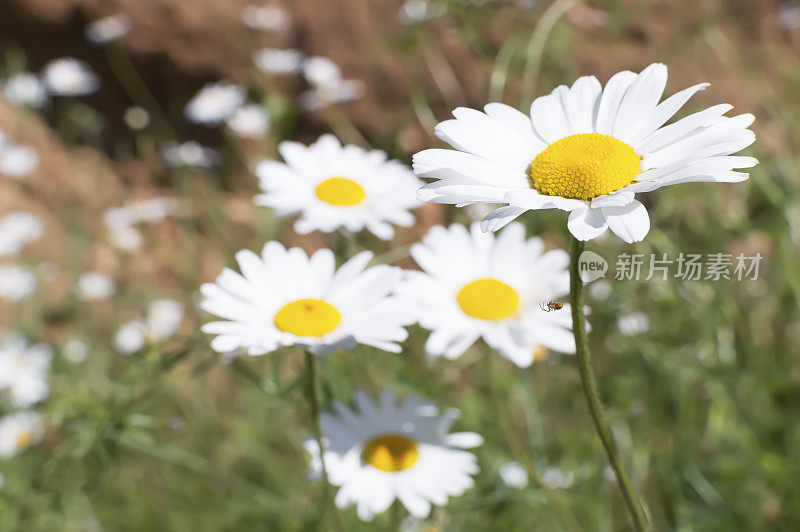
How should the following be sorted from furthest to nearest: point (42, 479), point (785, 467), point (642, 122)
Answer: point (785, 467)
point (42, 479)
point (642, 122)

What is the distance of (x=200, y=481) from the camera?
6.47 feet

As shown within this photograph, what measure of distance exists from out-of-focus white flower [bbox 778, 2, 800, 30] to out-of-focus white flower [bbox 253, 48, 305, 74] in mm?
1466

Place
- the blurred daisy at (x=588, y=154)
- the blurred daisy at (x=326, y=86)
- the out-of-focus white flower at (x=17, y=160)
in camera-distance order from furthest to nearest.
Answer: the out-of-focus white flower at (x=17, y=160) < the blurred daisy at (x=326, y=86) < the blurred daisy at (x=588, y=154)

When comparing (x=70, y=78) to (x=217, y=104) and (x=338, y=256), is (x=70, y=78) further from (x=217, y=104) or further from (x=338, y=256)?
(x=338, y=256)

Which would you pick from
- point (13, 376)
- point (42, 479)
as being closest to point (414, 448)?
point (42, 479)

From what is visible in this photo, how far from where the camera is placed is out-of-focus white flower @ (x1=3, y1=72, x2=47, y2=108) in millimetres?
2888

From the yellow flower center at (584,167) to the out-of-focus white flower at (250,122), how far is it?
6.00 feet

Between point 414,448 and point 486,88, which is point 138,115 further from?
point 414,448

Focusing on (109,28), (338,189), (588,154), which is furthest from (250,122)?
(588,154)

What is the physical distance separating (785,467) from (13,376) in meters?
1.80

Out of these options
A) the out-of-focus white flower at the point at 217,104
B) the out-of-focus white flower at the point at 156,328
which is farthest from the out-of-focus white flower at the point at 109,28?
the out-of-focus white flower at the point at 156,328

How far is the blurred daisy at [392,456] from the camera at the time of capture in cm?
90

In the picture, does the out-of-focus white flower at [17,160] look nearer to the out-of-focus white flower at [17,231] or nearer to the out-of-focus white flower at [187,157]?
the out-of-focus white flower at [17,231]

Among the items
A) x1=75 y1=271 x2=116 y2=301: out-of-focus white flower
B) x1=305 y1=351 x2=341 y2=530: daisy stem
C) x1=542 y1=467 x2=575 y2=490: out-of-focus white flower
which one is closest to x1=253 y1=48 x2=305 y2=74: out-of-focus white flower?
x1=75 y1=271 x2=116 y2=301: out-of-focus white flower
